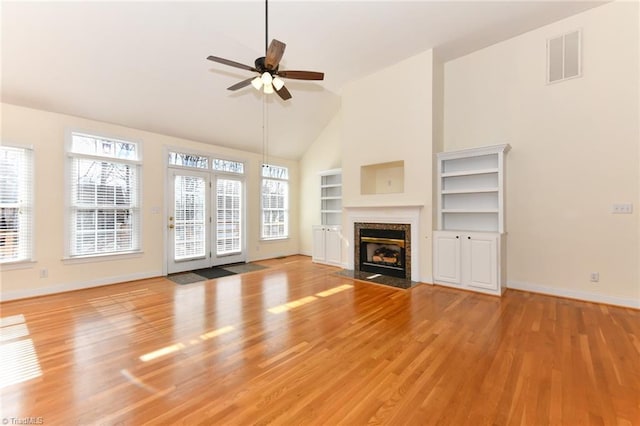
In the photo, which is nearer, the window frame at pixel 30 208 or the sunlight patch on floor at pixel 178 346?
the sunlight patch on floor at pixel 178 346

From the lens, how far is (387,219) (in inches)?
209

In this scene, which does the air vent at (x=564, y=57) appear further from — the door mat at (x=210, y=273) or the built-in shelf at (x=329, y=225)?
the door mat at (x=210, y=273)

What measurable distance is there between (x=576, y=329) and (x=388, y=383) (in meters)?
2.42

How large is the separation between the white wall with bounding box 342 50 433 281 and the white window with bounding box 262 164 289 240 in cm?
246

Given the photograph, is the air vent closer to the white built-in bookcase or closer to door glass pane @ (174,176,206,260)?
the white built-in bookcase

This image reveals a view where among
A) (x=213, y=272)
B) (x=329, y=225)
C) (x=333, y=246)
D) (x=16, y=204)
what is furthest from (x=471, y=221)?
(x=16, y=204)

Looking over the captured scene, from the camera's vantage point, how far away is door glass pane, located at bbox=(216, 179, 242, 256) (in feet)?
21.4

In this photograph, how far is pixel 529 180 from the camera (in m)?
4.39

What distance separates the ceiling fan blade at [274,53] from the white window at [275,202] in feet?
15.0

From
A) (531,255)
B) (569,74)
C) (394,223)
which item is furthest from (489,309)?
(569,74)

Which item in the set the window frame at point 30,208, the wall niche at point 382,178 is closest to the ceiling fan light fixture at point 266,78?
the wall niche at point 382,178

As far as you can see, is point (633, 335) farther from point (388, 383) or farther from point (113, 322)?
point (113, 322)

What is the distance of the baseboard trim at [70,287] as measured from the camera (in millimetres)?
4066

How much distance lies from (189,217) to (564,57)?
7104mm
